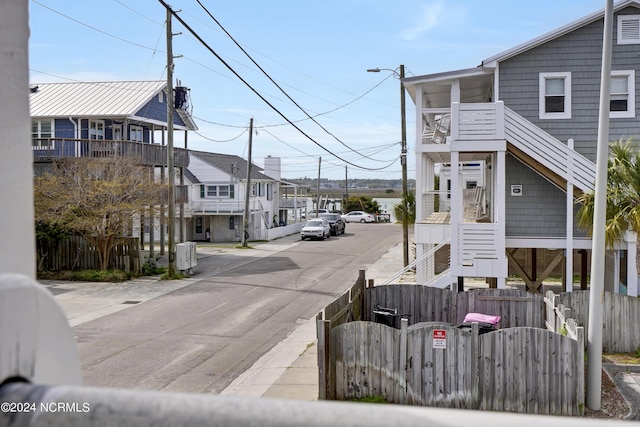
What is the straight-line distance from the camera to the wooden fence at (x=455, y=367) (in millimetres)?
10352

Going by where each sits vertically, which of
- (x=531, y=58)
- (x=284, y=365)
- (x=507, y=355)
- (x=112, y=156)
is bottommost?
(x=284, y=365)

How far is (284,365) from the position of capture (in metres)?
13.5

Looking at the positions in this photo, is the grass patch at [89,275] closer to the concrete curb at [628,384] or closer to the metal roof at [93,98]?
the metal roof at [93,98]

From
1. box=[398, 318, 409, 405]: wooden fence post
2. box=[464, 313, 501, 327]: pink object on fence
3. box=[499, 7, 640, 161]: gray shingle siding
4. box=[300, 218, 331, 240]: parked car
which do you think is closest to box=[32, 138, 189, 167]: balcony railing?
box=[499, 7, 640, 161]: gray shingle siding

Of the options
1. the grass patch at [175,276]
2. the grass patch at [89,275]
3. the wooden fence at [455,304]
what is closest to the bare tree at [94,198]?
the grass patch at [89,275]

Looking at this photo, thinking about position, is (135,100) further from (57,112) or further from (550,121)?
(550,121)

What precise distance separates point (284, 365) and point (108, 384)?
3510 mm

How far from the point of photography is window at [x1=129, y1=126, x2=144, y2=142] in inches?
1366

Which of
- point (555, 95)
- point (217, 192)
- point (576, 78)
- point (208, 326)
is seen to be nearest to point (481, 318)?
point (208, 326)

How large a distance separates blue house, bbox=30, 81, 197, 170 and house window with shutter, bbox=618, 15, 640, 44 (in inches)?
769

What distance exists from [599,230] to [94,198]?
19.7 meters

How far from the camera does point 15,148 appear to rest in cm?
121

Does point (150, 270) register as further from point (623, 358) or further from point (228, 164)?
point (228, 164)

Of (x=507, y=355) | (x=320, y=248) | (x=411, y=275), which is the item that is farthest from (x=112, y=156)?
(x=507, y=355)
